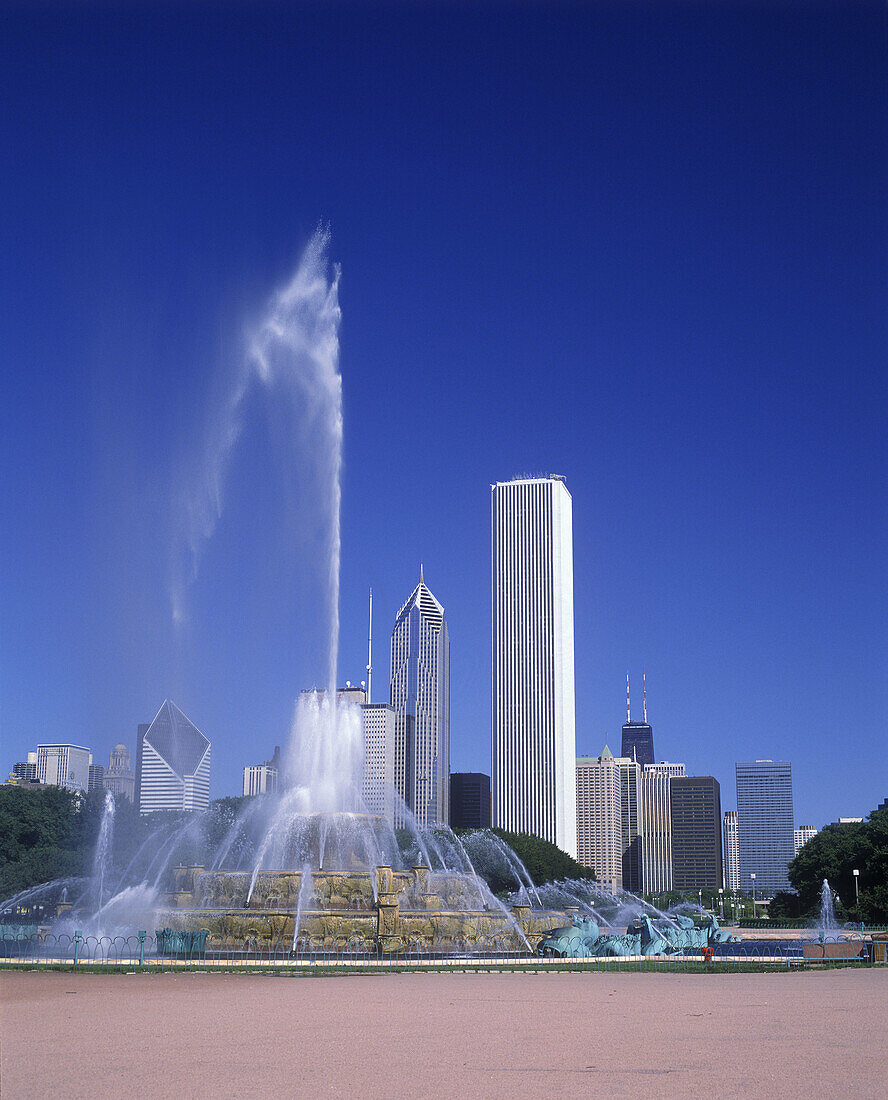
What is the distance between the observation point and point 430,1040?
16.3 m

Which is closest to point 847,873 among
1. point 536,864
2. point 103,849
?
point 536,864

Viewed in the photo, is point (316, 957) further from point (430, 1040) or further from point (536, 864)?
point (536, 864)

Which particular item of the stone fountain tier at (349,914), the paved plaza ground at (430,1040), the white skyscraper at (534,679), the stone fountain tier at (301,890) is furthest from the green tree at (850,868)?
the white skyscraper at (534,679)

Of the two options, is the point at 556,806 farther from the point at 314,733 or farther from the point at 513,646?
the point at 314,733

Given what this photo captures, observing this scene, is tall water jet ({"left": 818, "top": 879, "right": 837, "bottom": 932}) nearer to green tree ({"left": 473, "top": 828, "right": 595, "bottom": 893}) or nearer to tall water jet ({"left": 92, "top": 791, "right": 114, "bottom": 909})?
green tree ({"left": 473, "top": 828, "right": 595, "bottom": 893})

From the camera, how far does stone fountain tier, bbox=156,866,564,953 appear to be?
3403 cm

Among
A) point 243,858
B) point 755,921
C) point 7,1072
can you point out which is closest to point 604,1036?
point 7,1072

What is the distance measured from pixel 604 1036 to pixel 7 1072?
8.60 m

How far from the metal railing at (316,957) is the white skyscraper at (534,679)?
149837 mm

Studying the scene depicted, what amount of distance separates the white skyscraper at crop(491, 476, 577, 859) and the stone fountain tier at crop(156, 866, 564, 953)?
147512 millimetres

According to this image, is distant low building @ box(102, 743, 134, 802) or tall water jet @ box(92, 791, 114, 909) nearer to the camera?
tall water jet @ box(92, 791, 114, 909)

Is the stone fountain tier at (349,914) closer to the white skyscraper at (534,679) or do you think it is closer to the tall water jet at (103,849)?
the tall water jet at (103,849)

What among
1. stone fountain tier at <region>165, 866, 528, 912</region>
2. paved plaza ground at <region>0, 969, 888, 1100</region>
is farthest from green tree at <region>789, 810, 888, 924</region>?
paved plaza ground at <region>0, 969, 888, 1100</region>

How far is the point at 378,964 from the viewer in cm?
3039
